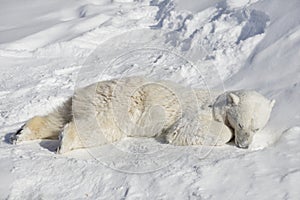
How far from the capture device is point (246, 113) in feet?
16.4

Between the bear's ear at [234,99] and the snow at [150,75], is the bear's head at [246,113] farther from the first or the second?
the snow at [150,75]

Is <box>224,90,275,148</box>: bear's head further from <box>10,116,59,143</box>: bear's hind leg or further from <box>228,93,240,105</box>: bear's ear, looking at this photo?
<box>10,116,59,143</box>: bear's hind leg

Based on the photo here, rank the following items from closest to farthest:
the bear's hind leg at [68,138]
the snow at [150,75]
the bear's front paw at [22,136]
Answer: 1. the snow at [150,75]
2. the bear's hind leg at [68,138]
3. the bear's front paw at [22,136]

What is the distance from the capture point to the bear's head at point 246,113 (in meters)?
4.94

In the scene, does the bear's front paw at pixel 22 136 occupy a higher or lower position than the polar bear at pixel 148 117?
lower

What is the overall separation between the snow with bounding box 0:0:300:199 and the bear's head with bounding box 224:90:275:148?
5.4 inches

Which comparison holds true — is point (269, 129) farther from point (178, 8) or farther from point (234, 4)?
point (178, 8)

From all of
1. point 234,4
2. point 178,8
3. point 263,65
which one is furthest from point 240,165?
point 178,8

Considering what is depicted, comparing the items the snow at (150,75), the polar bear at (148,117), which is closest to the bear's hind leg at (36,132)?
the polar bear at (148,117)

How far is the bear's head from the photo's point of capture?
4941 mm

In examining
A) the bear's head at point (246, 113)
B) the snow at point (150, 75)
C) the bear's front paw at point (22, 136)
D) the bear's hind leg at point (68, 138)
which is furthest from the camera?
the bear's front paw at point (22, 136)

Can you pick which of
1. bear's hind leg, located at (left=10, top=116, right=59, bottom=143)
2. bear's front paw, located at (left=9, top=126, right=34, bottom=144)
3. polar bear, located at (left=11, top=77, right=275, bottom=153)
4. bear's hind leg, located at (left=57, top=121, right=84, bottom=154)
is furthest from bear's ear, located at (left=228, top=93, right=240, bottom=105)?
bear's front paw, located at (left=9, top=126, right=34, bottom=144)

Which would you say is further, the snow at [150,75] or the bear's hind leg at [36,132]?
the bear's hind leg at [36,132]

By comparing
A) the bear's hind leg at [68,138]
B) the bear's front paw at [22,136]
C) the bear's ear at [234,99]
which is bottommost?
the bear's front paw at [22,136]
